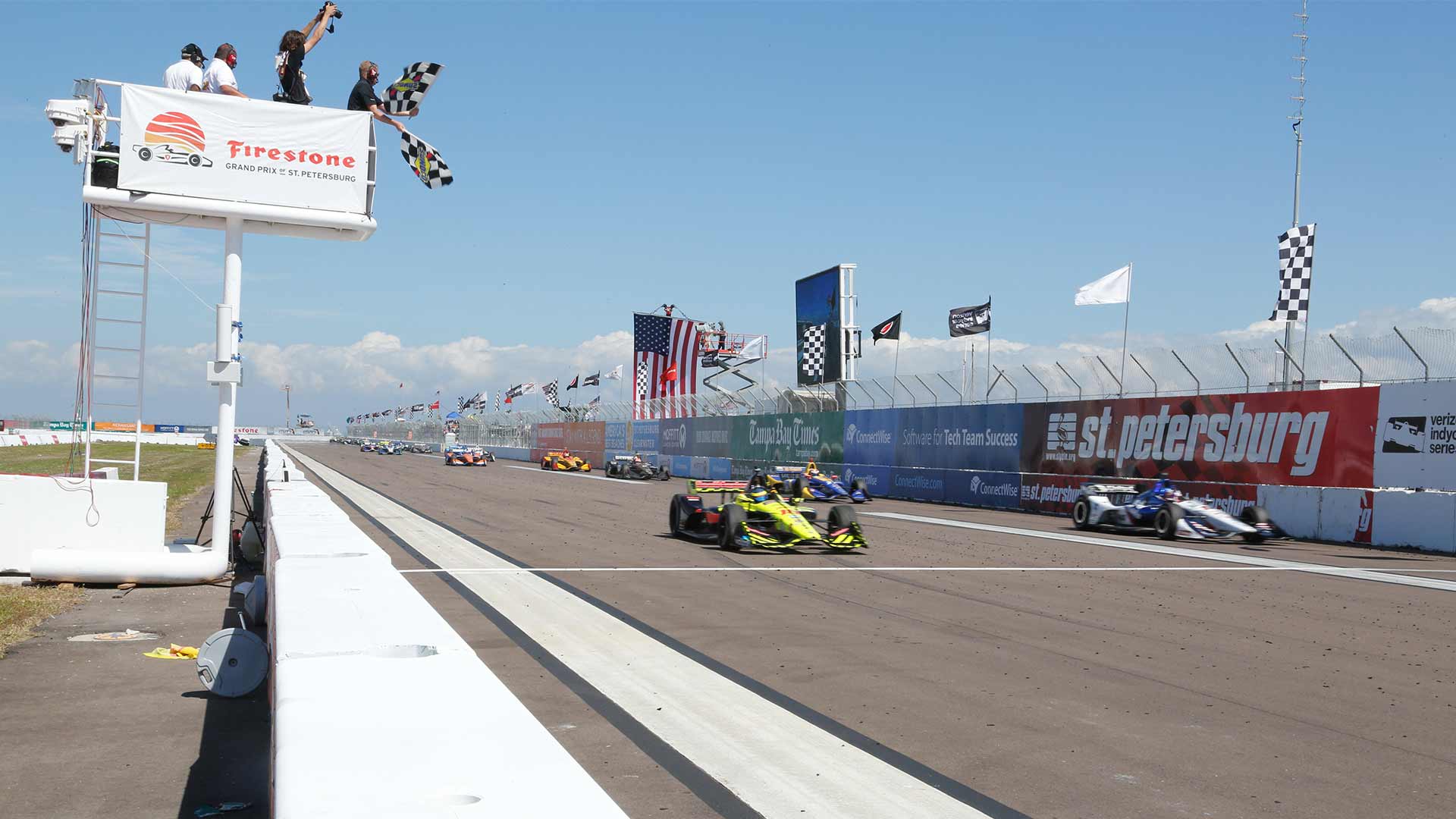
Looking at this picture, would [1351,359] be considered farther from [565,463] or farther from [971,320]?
[565,463]

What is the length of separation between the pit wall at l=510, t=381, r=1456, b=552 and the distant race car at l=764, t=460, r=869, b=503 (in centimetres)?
287

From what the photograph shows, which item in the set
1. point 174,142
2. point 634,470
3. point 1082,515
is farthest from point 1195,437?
point 634,470

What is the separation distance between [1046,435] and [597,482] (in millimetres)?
16527

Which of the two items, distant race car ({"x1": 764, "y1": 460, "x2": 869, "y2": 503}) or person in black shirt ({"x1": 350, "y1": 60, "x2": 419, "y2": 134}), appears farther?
distant race car ({"x1": 764, "y1": 460, "x2": 869, "y2": 503})

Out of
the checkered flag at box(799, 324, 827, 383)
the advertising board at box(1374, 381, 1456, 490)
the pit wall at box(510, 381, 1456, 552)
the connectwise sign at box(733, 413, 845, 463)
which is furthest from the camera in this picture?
the connectwise sign at box(733, 413, 845, 463)

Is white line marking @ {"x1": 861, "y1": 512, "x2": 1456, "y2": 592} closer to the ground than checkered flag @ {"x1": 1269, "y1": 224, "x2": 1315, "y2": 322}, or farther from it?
closer to the ground

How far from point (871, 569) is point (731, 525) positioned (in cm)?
252

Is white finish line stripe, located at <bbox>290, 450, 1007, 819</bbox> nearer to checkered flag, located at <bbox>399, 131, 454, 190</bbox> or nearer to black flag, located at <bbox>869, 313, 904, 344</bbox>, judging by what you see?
checkered flag, located at <bbox>399, 131, 454, 190</bbox>

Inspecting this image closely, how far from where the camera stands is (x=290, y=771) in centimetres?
226

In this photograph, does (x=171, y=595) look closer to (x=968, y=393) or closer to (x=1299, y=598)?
(x=1299, y=598)

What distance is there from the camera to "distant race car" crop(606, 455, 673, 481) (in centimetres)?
4181

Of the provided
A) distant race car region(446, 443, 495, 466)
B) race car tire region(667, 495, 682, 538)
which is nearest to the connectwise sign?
distant race car region(446, 443, 495, 466)

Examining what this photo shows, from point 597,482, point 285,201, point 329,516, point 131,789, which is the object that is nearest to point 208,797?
point 131,789

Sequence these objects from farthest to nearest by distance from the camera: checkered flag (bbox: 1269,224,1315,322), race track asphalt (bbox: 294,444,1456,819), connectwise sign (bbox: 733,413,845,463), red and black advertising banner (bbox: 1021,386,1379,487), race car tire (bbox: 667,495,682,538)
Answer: connectwise sign (bbox: 733,413,845,463)
checkered flag (bbox: 1269,224,1315,322)
red and black advertising banner (bbox: 1021,386,1379,487)
race car tire (bbox: 667,495,682,538)
race track asphalt (bbox: 294,444,1456,819)
